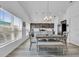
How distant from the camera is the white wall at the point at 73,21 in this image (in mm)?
7500

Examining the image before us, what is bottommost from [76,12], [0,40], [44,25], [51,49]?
[51,49]

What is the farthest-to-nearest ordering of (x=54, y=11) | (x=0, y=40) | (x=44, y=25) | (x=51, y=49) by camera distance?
(x=44, y=25) < (x=54, y=11) < (x=51, y=49) < (x=0, y=40)

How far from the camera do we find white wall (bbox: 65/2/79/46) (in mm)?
7500

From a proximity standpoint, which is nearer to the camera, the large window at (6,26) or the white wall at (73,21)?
the large window at (6,26)

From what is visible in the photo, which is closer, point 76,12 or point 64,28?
point 76,12

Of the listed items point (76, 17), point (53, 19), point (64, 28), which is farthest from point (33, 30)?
point (76, 17)

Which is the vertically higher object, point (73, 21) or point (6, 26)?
point (73, 21)

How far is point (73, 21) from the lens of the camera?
27.1 ft

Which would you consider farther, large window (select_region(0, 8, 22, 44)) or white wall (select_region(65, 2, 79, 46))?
white wall (select_region(65, 2, 79, 46))

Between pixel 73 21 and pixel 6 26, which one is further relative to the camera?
pixel 73 21

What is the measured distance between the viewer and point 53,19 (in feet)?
29.7

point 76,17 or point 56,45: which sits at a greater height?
point 76,17

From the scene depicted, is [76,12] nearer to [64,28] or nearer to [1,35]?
[64,28]

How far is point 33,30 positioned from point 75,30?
9.49ft
